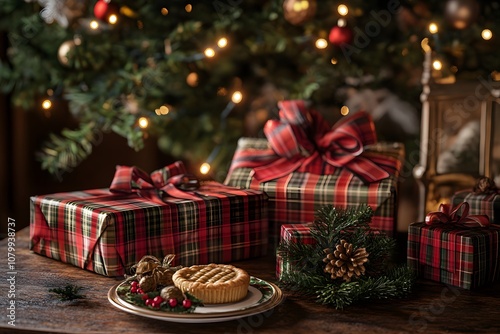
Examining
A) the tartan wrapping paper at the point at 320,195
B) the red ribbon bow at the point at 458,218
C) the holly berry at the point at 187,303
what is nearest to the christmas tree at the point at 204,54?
the tartan wrapping paper at the point at 320,195

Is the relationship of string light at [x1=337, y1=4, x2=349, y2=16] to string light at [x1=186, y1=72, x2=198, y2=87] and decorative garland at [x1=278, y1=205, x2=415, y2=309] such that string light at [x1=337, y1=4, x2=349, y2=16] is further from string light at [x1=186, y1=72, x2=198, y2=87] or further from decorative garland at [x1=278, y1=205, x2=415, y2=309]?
decorative garland at [x1=278, y1=205, x2=415, y2=309]

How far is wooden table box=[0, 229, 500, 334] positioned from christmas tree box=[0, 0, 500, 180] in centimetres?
70

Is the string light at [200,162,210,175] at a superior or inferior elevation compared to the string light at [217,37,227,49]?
inferior

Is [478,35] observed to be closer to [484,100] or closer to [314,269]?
[484,100]

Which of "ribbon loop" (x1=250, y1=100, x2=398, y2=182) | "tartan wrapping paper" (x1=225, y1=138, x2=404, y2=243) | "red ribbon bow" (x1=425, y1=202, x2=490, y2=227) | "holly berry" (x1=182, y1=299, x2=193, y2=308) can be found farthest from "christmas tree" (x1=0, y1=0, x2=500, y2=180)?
"holly berry" (x1=182, y1=299, x2=193, y2=308)

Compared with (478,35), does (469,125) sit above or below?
below

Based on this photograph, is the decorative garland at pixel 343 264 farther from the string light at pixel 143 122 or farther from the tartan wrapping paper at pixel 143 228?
the string light at pixel 143 122

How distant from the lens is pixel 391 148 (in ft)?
4.66

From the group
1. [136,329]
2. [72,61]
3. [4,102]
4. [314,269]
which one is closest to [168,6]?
[72,61]

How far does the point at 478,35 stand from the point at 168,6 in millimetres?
809

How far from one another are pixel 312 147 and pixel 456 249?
40 cm

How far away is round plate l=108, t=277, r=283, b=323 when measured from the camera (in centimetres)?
85

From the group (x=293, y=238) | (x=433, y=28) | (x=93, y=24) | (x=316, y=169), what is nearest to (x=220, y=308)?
(x=293, y=238)

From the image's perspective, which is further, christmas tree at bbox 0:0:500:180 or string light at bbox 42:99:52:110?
string light at bbox 42:99:52:110
